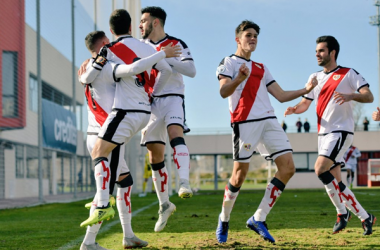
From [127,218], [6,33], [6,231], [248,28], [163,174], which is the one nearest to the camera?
[127,218]

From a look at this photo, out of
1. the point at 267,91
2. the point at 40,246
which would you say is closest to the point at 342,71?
the point at 267,91

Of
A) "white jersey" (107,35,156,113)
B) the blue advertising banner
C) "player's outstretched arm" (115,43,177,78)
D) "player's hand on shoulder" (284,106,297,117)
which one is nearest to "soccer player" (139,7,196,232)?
"white jersey" (107,35,156,113)

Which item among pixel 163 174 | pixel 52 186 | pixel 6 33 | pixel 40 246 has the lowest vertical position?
pixel 52 186

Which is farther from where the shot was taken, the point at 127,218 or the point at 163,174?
the point at 163,174

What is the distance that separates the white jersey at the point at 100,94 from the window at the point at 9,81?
1380 centimetres

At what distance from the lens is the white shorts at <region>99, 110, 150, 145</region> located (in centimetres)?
465

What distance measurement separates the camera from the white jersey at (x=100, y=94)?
4797mm

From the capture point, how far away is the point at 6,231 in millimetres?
7238

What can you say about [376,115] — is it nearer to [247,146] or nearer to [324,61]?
[324,61]

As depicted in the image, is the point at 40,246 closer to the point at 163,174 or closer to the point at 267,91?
the point at 163,174

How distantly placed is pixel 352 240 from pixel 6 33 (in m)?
15.8

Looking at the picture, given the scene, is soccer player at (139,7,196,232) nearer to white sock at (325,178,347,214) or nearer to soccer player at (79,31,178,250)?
soccer player at (79,31,178,250)

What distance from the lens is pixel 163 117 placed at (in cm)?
580

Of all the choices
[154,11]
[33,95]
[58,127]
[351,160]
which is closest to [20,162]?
[33,95]
